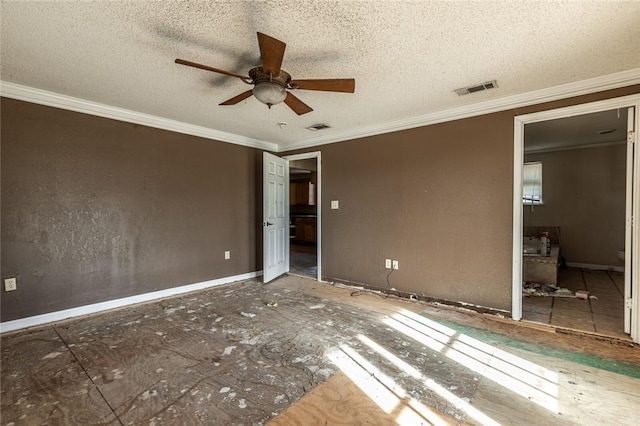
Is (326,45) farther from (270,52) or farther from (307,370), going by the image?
(307,370)

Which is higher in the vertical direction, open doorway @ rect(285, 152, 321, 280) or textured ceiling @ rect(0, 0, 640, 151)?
textured ceiling @ rect(0, 0, 640, 151)

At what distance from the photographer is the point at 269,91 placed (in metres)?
2.02

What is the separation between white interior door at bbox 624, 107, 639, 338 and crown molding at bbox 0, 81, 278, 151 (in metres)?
4.55

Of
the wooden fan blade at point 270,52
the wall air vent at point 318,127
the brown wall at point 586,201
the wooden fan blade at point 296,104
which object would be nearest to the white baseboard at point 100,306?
the wall air vent at point 318,127

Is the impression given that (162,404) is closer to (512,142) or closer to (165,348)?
(165,348)

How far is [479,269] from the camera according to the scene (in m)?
3.09

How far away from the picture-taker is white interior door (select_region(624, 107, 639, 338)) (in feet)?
7.77

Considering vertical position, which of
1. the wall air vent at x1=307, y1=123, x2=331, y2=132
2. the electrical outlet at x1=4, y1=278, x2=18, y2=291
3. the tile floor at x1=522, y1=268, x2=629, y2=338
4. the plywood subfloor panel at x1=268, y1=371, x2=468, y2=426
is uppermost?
the wall air vent at x1=307, y1=123, x2=331, y2=132

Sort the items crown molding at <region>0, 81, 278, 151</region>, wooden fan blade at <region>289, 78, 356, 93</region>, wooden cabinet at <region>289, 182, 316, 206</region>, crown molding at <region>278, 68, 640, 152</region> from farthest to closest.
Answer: wooden cabinet at <region>289, 182, 316, 206</region>, crown molding at <region>0, 81, 278, 151</region>, crown molding at <region>278, 68, 640, 152</region>, wooden fan blade at <region>289, 78, 356, 93</region>

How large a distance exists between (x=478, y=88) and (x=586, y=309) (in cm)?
274

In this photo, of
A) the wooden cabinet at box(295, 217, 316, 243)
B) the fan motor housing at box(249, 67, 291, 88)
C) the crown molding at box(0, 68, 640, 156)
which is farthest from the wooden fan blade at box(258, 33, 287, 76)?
the wooden cabinet at box(295, 217, 316, 243)

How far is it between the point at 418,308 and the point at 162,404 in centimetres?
267

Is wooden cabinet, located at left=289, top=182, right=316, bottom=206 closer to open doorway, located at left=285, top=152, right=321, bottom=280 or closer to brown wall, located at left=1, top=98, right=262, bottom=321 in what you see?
open doorway, located at left=285, top=152, right=321, bottom=280

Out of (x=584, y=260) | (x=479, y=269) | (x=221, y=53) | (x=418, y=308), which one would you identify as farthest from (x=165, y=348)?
(x=584, y=260)
